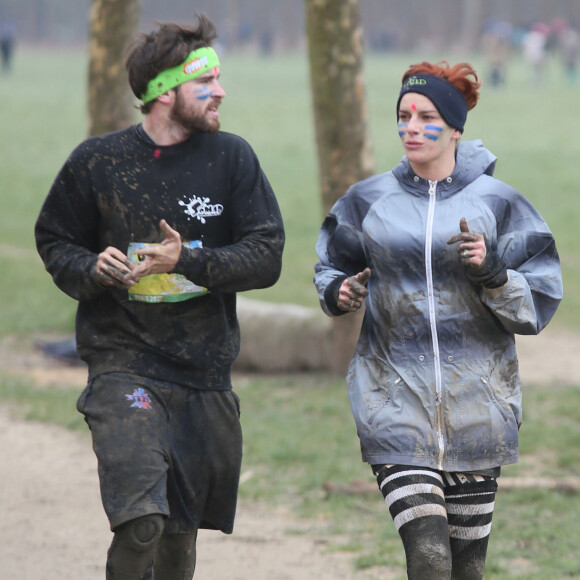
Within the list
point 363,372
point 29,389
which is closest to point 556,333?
point 29,389

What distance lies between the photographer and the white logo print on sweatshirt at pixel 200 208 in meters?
3.98

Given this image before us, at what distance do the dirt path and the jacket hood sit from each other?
7.10ft

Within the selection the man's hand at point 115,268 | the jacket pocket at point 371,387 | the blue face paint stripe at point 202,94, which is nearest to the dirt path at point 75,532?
the jacket pocket at point 371,387

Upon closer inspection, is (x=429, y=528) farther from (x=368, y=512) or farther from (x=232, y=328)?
(x=368, y=512)

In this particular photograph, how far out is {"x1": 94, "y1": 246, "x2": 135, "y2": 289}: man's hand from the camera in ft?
12.3

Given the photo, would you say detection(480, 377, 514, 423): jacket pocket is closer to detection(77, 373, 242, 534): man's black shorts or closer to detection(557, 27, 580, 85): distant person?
detection(77, 373, 242, 534): man's black shorts

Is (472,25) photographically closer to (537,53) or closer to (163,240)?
(537,53)

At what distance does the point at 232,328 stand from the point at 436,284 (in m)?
0.76

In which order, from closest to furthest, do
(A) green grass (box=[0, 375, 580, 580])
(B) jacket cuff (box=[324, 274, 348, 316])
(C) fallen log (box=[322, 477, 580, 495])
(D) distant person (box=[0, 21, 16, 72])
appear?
(B) jacket cuff (box=[324, 274, 348, 316]) < (A) green grass (box=[0, 375, 580, 580]) < (C) fallen log (box=[322, 477, 580, 495]) < (D) distant person (box=[0, 21, 16, 72])

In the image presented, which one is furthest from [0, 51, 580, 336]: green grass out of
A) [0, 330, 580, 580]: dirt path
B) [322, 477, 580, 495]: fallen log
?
[322, 477, 580, 495]: fallen log

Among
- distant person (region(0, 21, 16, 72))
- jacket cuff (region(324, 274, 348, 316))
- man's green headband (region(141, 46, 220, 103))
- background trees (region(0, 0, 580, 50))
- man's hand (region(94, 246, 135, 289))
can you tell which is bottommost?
background trees (region(0, 0, 580, 50))

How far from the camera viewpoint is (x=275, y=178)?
2242 cm

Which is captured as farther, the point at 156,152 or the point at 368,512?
the point at 368,512

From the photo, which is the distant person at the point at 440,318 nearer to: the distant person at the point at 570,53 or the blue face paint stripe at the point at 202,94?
the blue face paint stripe at the point at 202,94
